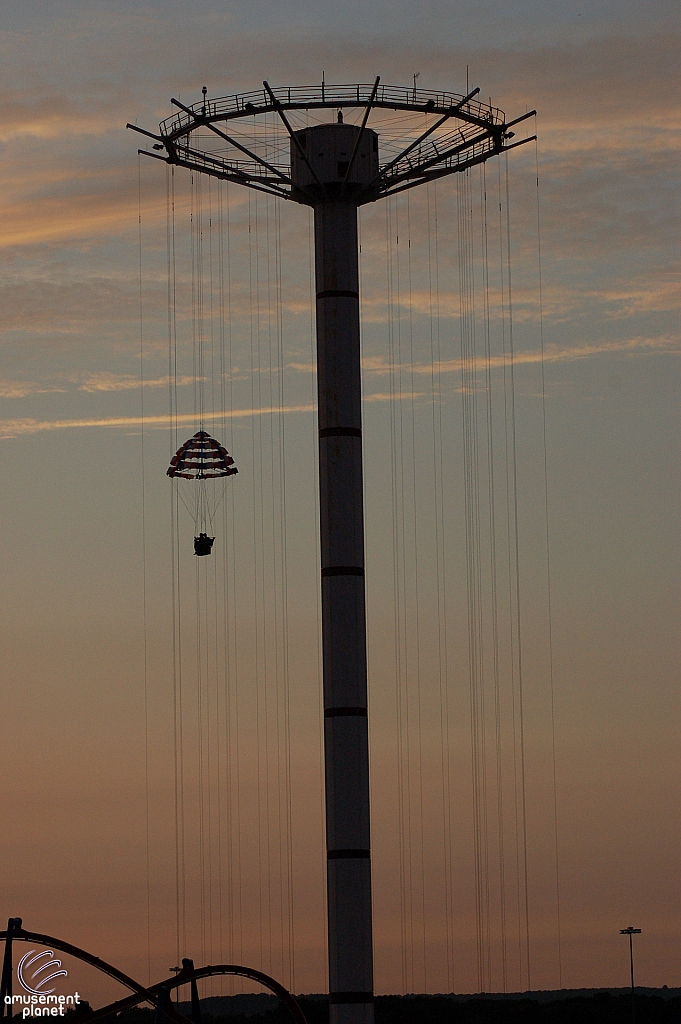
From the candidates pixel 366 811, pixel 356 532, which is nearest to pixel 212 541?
pixel 356 532

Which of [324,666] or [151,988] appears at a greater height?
[324,666]

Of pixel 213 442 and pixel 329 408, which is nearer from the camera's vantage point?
pixel 213 442

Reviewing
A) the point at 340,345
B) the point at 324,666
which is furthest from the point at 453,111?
the point at 324,666

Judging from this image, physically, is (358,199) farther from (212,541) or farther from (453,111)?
(212,541)

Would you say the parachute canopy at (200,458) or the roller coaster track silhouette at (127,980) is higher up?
the parachute canopy at (200,458)

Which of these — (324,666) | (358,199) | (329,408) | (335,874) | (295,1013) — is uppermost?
(358,199)

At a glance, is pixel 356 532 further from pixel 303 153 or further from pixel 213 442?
pixel 303 153

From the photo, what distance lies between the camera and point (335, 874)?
9262 cm

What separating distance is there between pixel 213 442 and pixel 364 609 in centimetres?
1312

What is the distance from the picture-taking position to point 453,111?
94.3 m

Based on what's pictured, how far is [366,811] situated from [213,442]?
818 inches

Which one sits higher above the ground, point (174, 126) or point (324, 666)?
point (174, 126)

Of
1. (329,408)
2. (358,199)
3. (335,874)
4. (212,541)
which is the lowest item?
(335,874)

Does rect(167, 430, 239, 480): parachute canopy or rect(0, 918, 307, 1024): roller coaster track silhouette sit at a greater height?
rect(167, 430, 239, 480): parachute canopy
